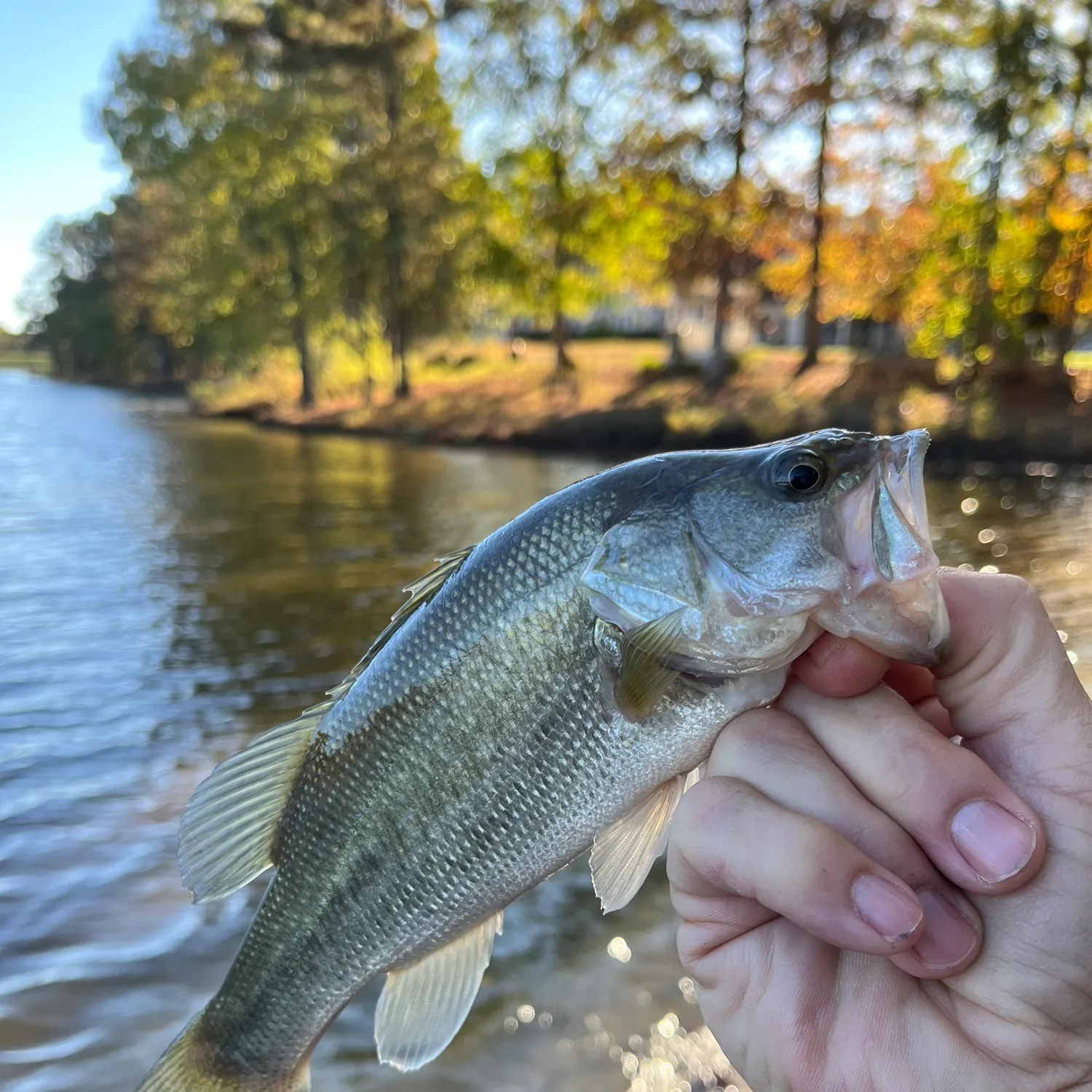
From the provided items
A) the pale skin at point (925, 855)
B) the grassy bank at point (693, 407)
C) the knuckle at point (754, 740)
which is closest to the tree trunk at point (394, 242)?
the grassy bank at point (693, 407)

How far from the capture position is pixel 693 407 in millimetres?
23031

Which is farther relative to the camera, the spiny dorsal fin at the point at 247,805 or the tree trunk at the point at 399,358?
the tree trunk at the point at 399,358

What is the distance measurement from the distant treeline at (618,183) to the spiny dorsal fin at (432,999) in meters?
23.5

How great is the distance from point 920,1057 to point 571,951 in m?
2.92

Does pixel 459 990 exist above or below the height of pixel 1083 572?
above

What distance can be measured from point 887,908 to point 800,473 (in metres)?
0.85

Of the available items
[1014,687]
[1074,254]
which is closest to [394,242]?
[1074,254]

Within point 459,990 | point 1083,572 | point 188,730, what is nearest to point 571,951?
point 459,990

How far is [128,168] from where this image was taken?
49.2 m

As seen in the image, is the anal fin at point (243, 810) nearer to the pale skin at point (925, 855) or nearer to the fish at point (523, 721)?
the fish at point (523, 721)

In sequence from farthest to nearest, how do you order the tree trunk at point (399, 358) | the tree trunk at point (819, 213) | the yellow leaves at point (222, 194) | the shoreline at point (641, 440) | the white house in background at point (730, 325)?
the yellow leaves at point (222, 194) → the tree trunk at point (399, 358) → the white house in background at point (730, 325) → the tree trunk at point (819, 213) → the shoreline at point (641, 440)

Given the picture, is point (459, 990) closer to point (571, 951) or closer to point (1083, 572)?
point (571, 951)

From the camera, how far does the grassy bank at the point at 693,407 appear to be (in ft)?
64.8

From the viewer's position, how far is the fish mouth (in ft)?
5.07
